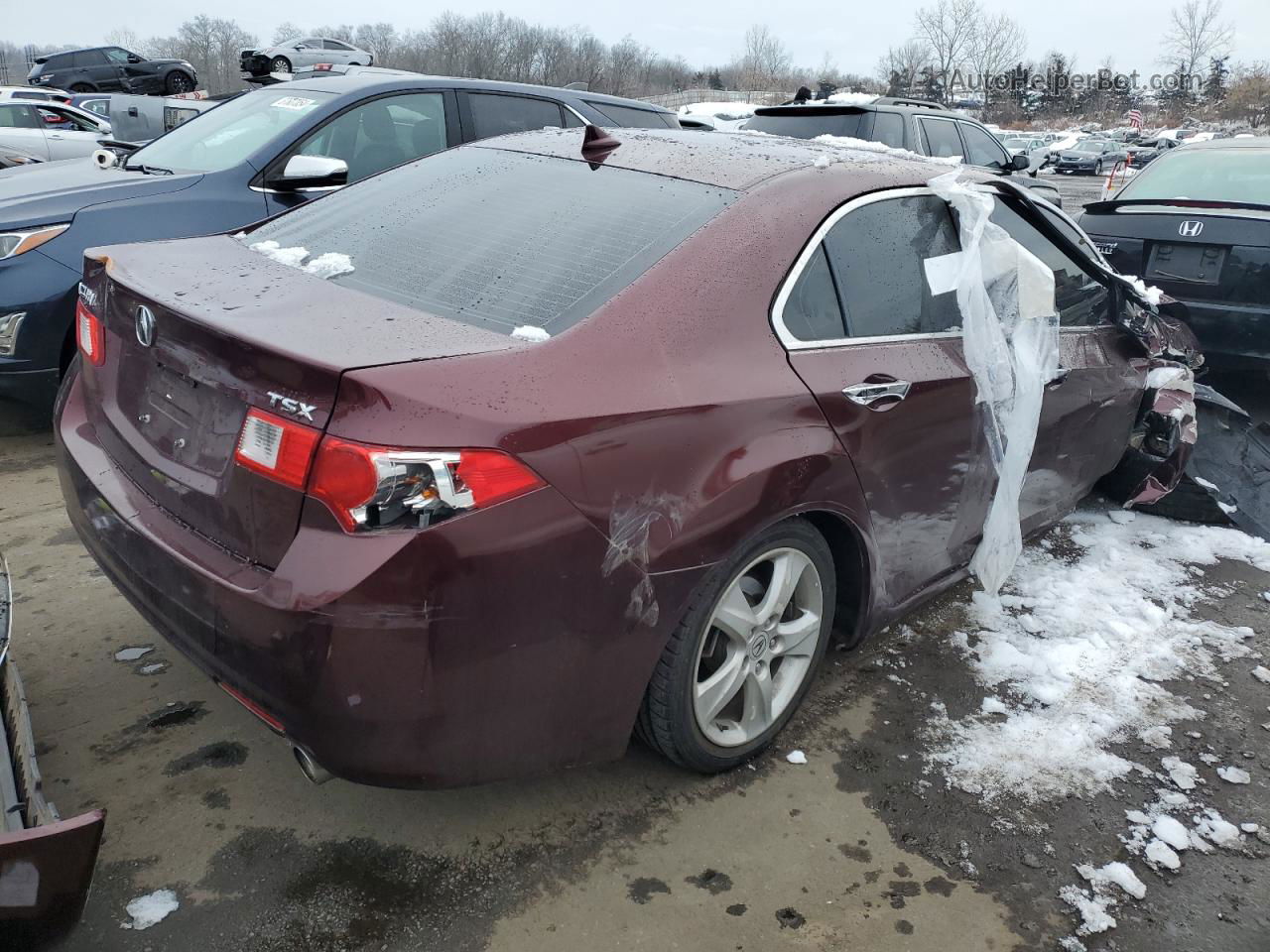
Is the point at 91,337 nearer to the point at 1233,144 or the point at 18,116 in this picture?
the point at 1233,144

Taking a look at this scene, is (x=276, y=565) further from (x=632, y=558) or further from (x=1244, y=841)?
(x=1244, y=841)

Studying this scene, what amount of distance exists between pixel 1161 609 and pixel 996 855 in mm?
1721

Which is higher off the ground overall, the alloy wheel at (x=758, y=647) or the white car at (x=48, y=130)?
the white car at (x=48, y=130)

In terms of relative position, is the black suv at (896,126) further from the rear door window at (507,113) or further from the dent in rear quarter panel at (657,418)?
the dent in rear quarter panel at (657,418)

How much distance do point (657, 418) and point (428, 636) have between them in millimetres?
668

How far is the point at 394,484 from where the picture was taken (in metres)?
1.84

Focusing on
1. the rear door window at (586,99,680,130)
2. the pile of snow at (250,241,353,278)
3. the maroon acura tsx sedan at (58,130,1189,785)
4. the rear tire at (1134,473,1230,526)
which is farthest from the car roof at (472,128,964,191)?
the rear door window at (586,99,680,130)

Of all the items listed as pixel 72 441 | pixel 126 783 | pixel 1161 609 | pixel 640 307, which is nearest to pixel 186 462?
pixel 72 441

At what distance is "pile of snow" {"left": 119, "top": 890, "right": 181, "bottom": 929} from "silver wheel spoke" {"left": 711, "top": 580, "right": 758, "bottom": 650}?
1.36 meters

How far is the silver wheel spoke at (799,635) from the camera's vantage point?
105 inches

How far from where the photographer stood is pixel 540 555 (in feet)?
6.41

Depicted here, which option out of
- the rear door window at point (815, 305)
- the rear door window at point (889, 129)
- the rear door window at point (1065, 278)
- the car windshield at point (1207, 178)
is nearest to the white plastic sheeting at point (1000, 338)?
the rear door window at point (1065, 278)

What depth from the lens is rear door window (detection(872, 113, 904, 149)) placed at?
8.38 m

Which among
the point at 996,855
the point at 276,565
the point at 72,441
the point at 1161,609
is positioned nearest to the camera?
the point at 276,565
